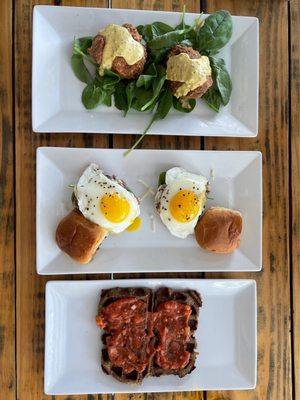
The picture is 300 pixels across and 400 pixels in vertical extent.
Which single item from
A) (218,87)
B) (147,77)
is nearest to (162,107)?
(147,77)

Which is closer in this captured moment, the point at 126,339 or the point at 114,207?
the point at 114,207

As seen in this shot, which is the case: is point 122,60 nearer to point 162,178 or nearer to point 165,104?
point 165,104

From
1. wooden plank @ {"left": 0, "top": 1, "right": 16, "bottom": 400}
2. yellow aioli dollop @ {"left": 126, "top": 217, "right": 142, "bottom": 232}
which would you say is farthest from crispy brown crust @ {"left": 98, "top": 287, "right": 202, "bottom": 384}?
wooden plank @ {"left": 0, "top": 1, "right": 16, "bottom": 400}

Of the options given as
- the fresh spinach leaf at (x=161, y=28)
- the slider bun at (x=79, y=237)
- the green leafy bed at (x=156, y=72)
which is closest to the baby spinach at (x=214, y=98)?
the green leafy bed at (x=156, y=72)

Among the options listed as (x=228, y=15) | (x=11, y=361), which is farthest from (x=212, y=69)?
(x=11, y=361)

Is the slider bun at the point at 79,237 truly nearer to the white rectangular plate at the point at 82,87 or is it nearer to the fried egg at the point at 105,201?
the fried egg at the point at 105,201

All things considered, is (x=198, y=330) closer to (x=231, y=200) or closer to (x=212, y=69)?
(x=231, y=200)
